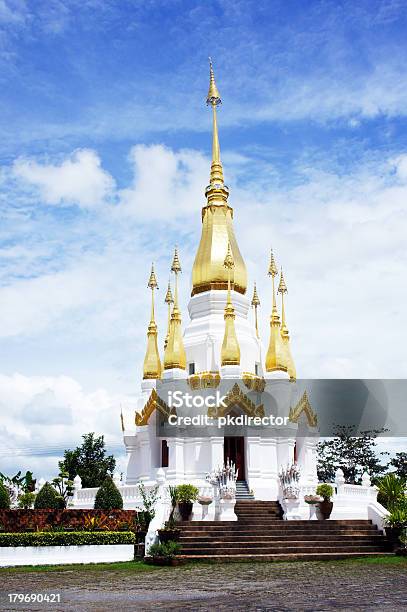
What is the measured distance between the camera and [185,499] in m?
23.8

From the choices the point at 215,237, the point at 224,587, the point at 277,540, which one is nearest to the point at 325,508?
the point at 277,540

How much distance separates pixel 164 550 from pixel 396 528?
7.49 metres

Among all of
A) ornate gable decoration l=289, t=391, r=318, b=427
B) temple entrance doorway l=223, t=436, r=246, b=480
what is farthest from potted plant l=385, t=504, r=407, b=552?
ornate gable decoration l=289, t=391, r=318, b=427

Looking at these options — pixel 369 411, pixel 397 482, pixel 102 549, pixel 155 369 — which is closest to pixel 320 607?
pixel 102 549

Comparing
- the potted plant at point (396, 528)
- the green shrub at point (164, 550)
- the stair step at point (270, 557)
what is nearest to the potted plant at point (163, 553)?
the green shrub at point (164, 550)

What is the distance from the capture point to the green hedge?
20.6m

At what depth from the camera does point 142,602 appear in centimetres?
1245

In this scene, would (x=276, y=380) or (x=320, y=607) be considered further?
(x=276, y=380)

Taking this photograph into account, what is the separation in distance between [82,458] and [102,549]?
93.3ft

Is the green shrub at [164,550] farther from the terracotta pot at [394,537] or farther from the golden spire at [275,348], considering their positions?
the golden spire at [275,348]

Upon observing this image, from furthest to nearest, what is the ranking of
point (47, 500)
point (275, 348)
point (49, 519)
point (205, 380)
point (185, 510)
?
1. point (275, 348)
2. point (205, 380)
3. point (47, 500)
4. point (185, 510)
5. point (49, 519)

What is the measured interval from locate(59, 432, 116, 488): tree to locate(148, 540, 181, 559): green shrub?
2634 cm

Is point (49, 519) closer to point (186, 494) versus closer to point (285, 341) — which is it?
point (186, 494)

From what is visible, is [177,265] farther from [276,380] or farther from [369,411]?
[369,411]
